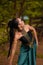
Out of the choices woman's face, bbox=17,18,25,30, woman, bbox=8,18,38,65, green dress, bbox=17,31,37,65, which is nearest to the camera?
woman's face, bbox=17,18,25,30

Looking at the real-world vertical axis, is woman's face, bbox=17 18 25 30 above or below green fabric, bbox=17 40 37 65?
above

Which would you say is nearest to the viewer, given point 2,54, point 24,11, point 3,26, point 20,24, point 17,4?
point 20,24

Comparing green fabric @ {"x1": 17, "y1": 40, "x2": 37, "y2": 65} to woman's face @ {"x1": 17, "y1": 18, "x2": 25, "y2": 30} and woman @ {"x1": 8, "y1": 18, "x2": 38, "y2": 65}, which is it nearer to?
woman @ {"x1": 8, "y1": 18, "x2": 38, "y2": 65}

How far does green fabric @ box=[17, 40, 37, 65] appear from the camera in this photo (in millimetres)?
6184

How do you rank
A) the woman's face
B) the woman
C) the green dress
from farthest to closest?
the green dress, the woman, the woman's face

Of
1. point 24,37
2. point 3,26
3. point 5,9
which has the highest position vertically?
point 5,9

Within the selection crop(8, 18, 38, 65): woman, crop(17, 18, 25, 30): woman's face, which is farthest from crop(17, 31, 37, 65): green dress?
crop(17, 18, 25, 30): woman's face

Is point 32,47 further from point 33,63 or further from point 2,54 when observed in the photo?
point 2,54

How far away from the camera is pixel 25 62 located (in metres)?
6.29

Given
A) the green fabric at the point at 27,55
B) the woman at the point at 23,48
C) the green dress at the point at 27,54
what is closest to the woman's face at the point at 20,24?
the woman at the point at 23,48

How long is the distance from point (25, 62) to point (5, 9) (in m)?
3.54

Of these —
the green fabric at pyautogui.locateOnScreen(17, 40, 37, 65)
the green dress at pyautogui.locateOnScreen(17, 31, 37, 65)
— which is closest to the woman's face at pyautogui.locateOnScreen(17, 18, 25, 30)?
the green dress at pyautogui.locateOnScreen(17, 31, 37, 65)

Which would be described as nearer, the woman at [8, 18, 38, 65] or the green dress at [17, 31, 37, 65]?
the woman at [8, 18, 38, 65]

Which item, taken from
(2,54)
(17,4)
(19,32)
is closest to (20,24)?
(19,32)
